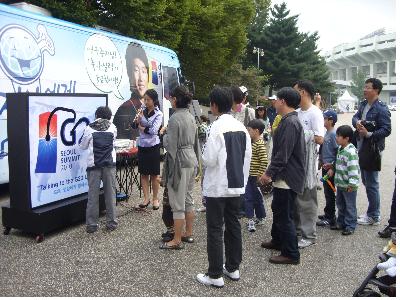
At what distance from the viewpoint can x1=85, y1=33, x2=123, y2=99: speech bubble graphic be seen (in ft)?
23.9

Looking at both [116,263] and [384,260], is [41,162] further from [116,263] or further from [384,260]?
[384,260]

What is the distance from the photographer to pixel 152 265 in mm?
3838

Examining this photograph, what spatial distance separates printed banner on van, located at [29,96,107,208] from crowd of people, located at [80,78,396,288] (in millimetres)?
333

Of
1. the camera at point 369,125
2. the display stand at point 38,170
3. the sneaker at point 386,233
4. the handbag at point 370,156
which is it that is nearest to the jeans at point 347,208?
the sneaker at point 386,233

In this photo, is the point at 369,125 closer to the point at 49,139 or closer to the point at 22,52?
the point at 49,139

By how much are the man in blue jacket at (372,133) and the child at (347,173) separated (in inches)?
13.5

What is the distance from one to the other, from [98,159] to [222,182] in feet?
6.53

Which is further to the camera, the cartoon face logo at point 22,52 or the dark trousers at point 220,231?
the cartoon face logo at point 22,52

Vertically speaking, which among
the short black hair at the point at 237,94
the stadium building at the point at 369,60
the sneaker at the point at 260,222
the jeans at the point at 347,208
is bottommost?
the sneaker at the point at 260,222

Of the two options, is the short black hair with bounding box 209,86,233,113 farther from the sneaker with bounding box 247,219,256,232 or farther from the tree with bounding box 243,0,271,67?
the tree with bounding box 243,0,271,67

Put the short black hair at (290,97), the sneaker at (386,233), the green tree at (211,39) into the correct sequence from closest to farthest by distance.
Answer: the short black hair at (290,97)
the sneaker at (386,233)
the green tree at (211,39)

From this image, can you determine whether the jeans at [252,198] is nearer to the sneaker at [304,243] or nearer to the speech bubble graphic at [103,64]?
the sneaker at [304,243]

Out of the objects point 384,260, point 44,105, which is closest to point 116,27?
point 44,105

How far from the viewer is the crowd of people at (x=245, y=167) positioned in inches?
134
